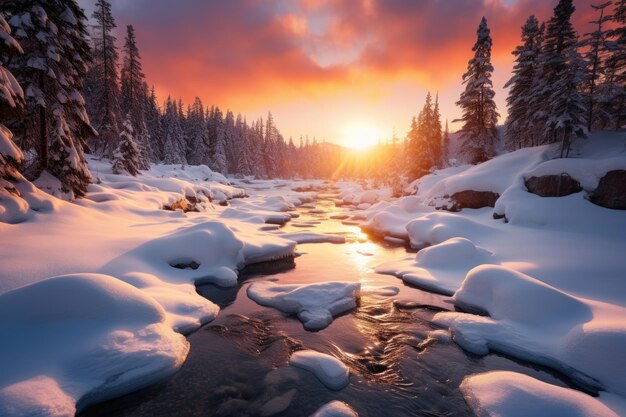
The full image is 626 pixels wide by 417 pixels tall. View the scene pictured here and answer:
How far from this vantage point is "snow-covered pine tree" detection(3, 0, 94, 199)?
462 inches

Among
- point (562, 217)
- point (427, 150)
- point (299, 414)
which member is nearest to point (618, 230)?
point (562, 217)

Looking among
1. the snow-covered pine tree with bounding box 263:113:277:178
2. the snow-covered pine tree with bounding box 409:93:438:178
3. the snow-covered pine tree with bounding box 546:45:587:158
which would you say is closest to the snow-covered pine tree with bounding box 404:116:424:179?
the snow-covered pine tree with bounding box 409:93:438:178

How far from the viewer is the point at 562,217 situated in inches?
540

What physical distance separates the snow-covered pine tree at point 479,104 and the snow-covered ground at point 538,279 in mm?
9248

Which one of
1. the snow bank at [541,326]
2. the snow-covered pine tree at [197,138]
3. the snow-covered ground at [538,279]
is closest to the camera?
the snow-covered ground at [538,279]

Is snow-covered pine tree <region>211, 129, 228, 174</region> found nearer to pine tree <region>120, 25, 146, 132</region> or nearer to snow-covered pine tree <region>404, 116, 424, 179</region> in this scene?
pine tree <region>120, 25, 146, 132</region>

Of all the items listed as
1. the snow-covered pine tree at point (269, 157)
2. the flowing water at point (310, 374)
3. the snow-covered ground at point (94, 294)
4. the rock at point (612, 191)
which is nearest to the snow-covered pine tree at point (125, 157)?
the snow-covered ground at point (94, 294)

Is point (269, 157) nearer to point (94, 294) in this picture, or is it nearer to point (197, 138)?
point (197, 138)

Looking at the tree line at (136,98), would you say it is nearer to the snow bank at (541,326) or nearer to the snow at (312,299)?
the snow at (312,299)

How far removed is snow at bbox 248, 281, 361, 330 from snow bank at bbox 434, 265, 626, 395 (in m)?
2.69

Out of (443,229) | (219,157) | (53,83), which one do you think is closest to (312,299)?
(443,229)

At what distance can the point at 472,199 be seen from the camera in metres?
20.4

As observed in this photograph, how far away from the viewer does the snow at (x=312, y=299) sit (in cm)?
781

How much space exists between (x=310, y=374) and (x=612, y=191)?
16.9m
